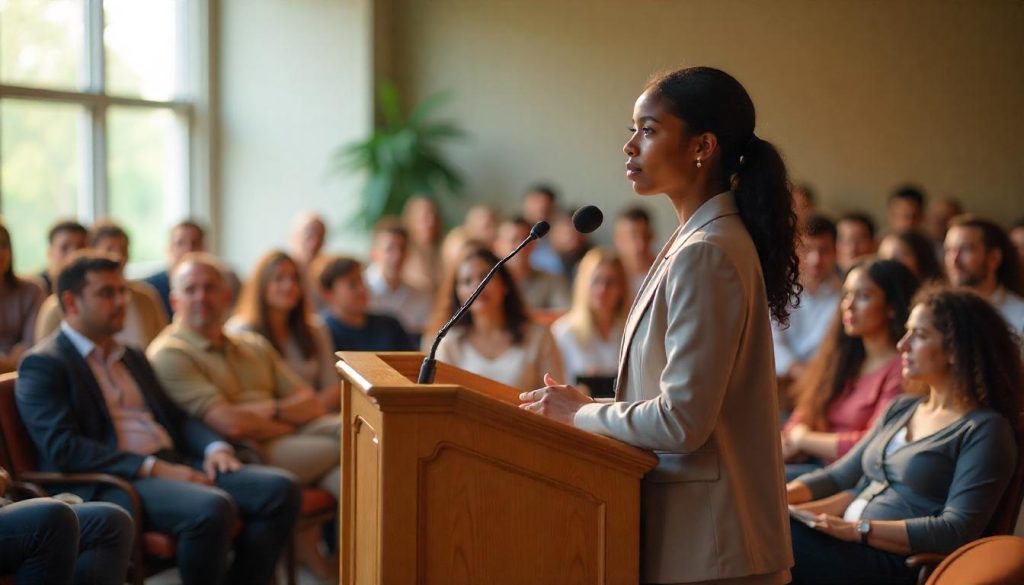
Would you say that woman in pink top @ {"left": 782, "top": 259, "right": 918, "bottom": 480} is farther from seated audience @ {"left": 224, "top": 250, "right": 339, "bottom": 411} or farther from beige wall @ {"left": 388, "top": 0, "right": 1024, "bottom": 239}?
beige wall @ {"left": 388, "top": 0, "right": 1024, "bottom": 239}

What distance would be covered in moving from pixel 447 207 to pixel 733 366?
7659mm

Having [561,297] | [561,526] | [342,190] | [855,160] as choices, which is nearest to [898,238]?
[561,297]

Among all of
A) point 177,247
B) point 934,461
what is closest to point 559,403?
point 934,461

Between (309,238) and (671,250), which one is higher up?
(671,250)

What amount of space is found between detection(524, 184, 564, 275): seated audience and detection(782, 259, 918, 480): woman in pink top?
3.82 meters

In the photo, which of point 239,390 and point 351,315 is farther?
point 351,315

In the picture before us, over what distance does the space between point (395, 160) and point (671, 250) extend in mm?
6790

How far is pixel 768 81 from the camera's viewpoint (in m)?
8.50

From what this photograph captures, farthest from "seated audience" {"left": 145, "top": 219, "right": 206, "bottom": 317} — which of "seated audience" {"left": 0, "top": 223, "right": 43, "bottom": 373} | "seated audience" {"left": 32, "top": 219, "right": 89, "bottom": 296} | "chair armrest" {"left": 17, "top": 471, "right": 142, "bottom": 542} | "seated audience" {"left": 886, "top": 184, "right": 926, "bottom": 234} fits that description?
"seated audience" {"left": 886, "top": 184, "right": 926, "bottom": 234}

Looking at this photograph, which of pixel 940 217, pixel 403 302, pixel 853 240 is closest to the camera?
pixel 853 240

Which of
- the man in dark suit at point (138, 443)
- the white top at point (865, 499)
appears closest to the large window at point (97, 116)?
the man in dark suit at point (138, 443)

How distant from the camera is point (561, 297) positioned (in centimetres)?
756

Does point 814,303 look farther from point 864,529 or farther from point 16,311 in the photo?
point 16,311

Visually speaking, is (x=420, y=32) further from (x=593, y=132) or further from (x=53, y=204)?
(x=53, y=204)
